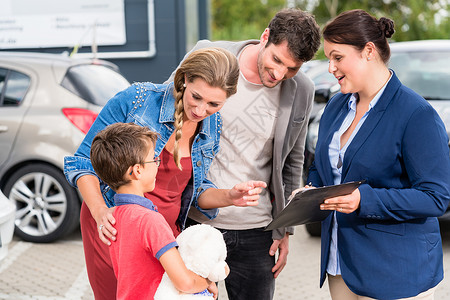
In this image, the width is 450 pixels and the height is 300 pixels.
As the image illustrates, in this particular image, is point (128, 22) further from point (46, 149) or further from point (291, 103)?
point (291, 103)

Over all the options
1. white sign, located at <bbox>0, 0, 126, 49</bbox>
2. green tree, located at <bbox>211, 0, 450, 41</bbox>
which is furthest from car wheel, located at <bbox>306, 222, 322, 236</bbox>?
white sign, located at <bbox>0, 0, 126, 49</bbox>

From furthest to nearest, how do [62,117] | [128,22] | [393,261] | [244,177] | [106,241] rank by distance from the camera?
[128,22]
[62,117]
[244,177]
[393,261]
[106,241]

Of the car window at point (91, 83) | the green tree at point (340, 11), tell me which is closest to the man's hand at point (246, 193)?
the car window at point (91, 83)

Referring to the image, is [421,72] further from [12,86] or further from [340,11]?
[340,11]

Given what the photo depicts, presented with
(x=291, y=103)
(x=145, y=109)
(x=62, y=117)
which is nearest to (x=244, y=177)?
(x=291, y=103)

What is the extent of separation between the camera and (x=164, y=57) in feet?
39.3

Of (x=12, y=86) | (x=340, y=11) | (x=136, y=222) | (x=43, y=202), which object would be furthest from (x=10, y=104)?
(x=340, y=11)

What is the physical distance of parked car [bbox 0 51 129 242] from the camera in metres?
5.80

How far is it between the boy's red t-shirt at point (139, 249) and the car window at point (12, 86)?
13.6 ft

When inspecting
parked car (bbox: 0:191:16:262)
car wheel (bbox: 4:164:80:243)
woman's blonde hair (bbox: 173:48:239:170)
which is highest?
woman's blonde hair (bbox: 173:48:239:170)

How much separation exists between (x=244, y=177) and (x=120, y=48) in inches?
374

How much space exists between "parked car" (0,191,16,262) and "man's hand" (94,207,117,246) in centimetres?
232

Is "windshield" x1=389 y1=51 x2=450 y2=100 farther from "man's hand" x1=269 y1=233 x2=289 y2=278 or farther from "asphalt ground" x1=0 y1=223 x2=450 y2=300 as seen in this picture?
"man's hand" x1=269 y1=233 x2=289 y2=278

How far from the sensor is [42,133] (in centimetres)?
582
